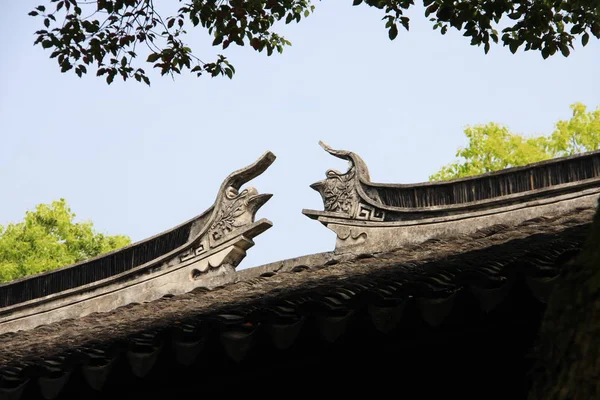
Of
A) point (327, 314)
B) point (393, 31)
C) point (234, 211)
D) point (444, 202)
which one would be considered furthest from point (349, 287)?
point (234, 211)

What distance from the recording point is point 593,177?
27.4 ft

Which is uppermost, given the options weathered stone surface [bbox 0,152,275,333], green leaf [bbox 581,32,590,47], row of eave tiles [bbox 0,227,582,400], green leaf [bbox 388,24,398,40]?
green leaf [bbox 388,24,398,40]

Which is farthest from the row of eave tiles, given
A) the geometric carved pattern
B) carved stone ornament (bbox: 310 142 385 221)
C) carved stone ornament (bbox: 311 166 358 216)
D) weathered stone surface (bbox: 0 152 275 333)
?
weathered stone surface (bbox: 0 152 275 333)

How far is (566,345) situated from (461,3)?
5.53m

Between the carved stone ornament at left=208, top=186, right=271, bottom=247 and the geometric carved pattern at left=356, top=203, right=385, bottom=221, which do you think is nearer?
the geometric carved pattern at left=356, top=203, right=385, bottom=221

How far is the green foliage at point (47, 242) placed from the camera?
24578 millimetres

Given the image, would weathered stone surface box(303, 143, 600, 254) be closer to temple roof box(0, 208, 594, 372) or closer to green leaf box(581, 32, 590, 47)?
temple roof box(0, 208, 594, 372)

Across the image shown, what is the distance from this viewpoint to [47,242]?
25359mm

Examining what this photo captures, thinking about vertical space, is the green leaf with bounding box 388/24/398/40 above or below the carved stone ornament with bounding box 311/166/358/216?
above

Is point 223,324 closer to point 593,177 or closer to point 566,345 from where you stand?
point 566,345

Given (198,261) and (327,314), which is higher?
(198,261)

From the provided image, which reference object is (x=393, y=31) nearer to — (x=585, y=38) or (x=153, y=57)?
(x=585, y=38)

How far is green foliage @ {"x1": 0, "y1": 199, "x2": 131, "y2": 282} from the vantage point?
2458cm

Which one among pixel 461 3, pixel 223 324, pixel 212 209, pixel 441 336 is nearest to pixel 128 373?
pixel 223 324
